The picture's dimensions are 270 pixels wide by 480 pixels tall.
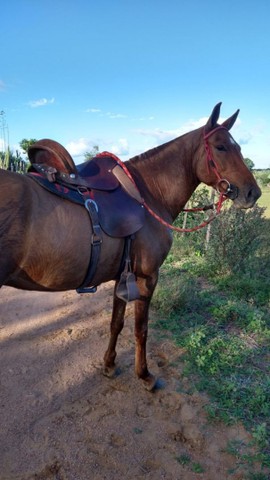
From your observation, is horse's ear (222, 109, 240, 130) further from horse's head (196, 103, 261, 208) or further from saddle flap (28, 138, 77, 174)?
saddle flap (28, 138, 77, 174)

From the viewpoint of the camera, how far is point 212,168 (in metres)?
2.71

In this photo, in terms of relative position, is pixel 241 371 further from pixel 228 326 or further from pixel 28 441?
pixel 28 441

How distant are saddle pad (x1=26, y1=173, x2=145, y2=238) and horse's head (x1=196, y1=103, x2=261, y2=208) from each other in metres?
0.72

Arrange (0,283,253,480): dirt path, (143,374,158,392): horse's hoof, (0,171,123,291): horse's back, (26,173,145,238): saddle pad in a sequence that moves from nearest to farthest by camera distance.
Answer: (0,171,123,291): horse's back
(26,173,145,238): saddle pad
(0,283,253,480): dirt path
(143,374,158,392): horse's hoof

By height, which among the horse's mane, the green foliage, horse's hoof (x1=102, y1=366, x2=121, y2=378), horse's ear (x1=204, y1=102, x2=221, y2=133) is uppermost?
horse's ear (x1=204, y1=102, x2=221, y2=133)


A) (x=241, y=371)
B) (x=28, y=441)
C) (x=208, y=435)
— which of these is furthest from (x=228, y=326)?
(x=28, y=441)

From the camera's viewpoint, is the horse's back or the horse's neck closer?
the horse's back

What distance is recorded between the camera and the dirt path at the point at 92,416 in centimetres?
224

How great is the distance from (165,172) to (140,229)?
63 cm

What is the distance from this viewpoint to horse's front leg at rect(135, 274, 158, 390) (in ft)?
9.10

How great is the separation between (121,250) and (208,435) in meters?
1.60

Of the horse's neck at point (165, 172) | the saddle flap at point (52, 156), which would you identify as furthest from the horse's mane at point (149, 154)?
the saddle flap at point (52, 156)

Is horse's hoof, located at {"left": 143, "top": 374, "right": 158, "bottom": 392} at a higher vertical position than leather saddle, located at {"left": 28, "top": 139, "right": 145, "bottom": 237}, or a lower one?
lower

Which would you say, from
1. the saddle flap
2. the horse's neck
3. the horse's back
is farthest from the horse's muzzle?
the saddle flap
